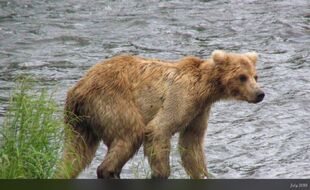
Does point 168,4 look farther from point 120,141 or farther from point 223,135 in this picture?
point 120,141

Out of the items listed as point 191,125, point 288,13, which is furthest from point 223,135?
point 288,13

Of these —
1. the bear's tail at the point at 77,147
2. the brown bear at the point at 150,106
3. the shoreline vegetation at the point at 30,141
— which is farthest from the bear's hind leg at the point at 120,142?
the shoreline vegetation at the point at 30,141

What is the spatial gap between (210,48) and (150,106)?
16.0 ft

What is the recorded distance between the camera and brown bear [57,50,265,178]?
6676 mm

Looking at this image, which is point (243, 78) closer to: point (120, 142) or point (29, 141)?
point (120, 142)

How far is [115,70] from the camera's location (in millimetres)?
6793

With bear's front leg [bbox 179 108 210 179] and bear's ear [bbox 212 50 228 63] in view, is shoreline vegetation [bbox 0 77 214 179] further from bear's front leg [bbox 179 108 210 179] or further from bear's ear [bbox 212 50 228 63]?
bear's ear [bbox 212 50 228 63]

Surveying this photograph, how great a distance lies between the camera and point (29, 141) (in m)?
6.11

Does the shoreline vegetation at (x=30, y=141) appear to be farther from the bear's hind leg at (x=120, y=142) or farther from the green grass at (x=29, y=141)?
the bear's hind leg at (x=120, y=142)

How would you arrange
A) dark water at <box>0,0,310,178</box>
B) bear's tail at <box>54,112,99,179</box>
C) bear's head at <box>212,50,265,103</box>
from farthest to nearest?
dark water at <box>0,0,310,178</box> → bear's head at <box>212,50,265,103</box> → bear's tail at <box>54,112,99,179</box>

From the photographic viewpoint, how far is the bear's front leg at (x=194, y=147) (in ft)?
22.7

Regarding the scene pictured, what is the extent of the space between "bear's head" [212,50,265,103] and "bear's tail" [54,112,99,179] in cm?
97

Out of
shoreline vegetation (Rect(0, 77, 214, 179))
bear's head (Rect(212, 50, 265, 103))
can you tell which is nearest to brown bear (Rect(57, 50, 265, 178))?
bear's head (Rect(212, 50, 265, 103))

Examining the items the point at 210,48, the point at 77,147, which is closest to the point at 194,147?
the point at 77,147
